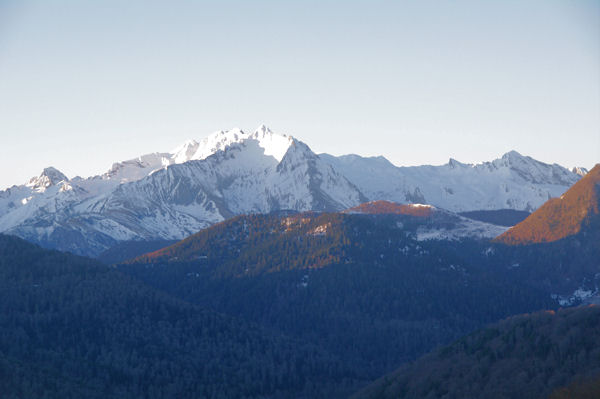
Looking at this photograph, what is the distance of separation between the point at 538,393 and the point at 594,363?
1402 cm

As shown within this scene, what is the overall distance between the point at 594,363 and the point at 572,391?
16416mm

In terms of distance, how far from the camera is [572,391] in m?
186

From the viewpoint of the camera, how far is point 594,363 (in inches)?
7869

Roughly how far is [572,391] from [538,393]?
39.7 feet

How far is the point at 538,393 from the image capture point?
648 ft

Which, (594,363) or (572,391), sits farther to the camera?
(594,363)
